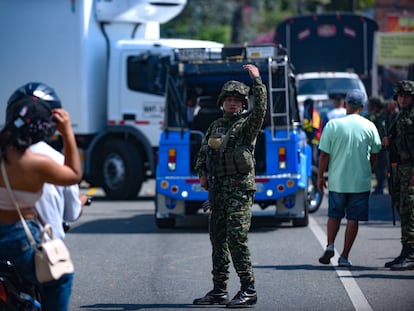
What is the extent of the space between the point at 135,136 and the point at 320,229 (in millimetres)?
6375

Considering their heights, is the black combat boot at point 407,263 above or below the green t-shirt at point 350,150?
below

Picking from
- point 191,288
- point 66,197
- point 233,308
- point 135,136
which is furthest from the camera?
point 135,136

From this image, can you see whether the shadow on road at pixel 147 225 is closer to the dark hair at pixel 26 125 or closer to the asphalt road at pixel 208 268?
the asphalt road at pixel 208 268

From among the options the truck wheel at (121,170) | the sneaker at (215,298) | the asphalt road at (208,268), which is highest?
the sneaker at (215,298)

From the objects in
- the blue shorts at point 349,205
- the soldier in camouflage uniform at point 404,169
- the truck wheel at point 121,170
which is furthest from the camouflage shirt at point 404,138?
the truck wheel at point 121,170

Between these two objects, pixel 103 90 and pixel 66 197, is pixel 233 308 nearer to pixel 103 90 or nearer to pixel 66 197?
pixel 66 197

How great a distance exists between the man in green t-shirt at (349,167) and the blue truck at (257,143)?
11.3 ft

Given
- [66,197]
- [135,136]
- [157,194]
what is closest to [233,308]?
[66,197]

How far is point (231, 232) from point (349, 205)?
101 inches

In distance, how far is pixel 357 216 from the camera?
11.0 m

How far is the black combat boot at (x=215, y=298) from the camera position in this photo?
909 centimetres

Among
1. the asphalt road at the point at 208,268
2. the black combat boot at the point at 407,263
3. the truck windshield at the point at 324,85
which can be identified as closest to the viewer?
the asphalt road at the point at 208,268

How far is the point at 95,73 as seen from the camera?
2086 cm

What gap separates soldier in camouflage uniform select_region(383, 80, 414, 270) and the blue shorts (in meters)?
0.35
